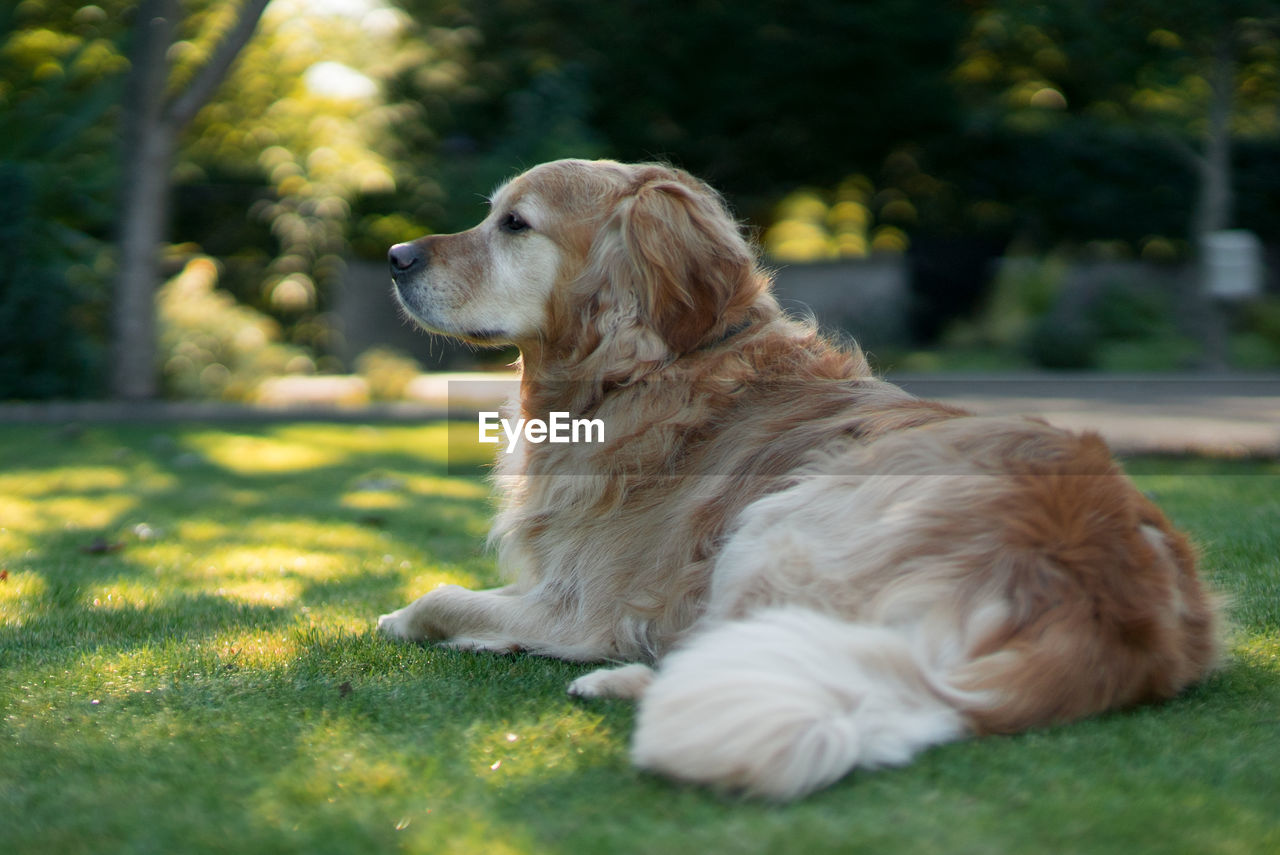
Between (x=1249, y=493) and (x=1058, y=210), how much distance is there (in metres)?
14.6

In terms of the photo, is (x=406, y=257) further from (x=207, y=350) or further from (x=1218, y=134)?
(x=1218, y=134)

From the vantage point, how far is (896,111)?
67.2ft

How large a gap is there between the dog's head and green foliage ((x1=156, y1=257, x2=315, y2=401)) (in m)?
8.40

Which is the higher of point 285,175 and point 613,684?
point 285,175

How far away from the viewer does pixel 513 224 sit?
3.81 meters

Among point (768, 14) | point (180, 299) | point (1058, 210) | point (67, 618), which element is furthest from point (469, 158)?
point (67, 618)

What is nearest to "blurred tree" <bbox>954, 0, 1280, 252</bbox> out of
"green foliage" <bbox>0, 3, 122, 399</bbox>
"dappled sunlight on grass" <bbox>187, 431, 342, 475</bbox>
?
"dappled sunlight on grass" <bbox>187, 431, 342, 475</bbox>

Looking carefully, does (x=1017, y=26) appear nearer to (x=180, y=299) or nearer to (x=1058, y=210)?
(x=1058, y=210)

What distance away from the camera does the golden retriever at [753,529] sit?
7.60ft

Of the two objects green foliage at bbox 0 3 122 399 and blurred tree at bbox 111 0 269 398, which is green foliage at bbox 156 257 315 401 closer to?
→ blurred tree at bbox 111 0 269 398

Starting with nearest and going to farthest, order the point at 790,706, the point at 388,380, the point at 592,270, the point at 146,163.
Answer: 1. the point at 790,706
2. the point at 592,270
3. the point at 146,163
4. the point at 388,380

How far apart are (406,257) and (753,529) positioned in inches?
63.7

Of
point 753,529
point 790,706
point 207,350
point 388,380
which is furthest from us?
point 388,380

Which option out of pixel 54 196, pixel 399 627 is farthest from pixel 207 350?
pixel 399 627
